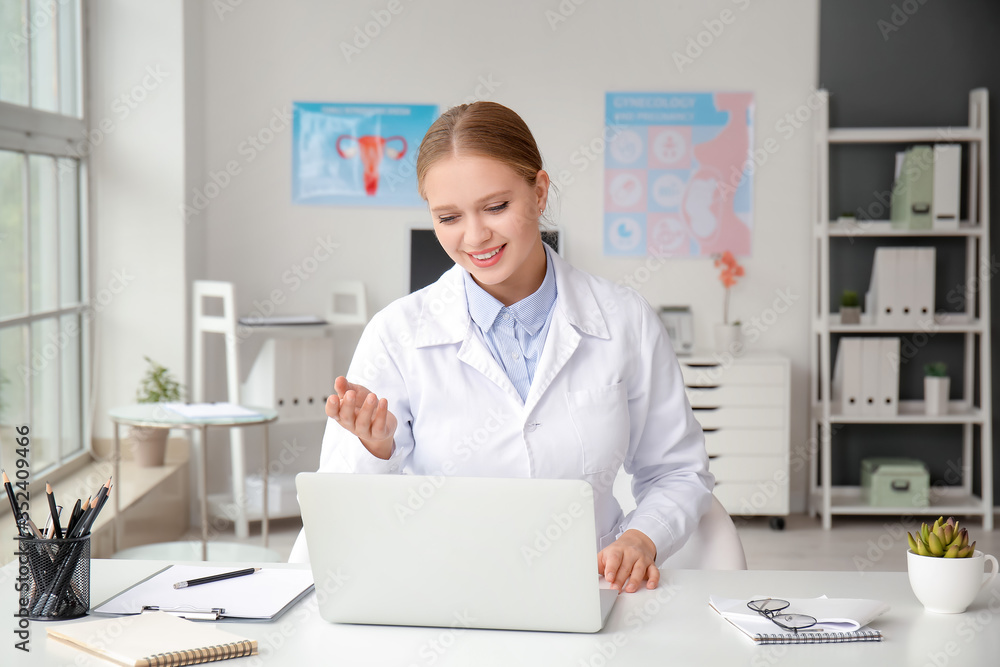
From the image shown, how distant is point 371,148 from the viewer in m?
4.44

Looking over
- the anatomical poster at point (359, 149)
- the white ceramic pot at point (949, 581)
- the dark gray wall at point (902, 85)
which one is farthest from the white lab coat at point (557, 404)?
the dark gray wall at point (902, 85)

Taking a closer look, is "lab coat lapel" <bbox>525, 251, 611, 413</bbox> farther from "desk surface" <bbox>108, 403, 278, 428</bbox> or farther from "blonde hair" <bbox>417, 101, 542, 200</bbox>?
"desk surface" <bbox>108, 403, 278, 428</bbox>

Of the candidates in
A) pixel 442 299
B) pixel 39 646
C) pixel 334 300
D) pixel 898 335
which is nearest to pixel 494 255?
pixel 442 299

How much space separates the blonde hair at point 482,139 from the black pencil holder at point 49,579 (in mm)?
743

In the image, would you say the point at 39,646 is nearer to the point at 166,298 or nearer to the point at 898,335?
the point at 166,298

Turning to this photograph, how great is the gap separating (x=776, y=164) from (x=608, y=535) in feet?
10.4

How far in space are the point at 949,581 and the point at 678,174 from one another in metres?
3.42

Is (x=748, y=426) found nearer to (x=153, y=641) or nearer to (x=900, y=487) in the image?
(x=900, y=487)

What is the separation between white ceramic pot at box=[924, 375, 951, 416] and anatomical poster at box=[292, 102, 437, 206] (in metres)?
2.36

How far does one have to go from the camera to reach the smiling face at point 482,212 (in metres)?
1.52

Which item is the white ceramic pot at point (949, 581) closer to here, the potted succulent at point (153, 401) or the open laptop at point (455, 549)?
the open laptop at point (455, 549)

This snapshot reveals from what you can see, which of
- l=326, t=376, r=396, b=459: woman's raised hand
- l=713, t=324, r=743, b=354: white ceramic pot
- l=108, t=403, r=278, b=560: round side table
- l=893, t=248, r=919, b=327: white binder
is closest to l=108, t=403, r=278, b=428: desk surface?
l=108, t=403, r=278, b=560: round side table

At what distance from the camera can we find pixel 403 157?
445cm

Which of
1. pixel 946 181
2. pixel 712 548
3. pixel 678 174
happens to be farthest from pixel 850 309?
pixel 712 548
